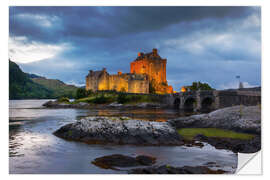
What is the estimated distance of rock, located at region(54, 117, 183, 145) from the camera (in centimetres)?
1245

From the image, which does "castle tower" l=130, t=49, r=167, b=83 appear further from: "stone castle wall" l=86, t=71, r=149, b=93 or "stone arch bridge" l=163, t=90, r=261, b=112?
"stone arch bridge" l=163, t=90, r=261, b=112

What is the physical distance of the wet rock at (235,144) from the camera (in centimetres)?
1015

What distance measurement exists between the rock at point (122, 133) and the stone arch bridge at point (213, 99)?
11.5 m

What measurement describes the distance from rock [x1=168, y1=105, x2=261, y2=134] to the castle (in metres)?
59.3

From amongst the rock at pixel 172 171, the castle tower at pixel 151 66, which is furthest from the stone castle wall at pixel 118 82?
the rock at pixel 172 171

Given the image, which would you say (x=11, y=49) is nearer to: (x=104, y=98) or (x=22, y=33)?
(x=22, y=33)

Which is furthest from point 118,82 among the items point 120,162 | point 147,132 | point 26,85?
point 120,162

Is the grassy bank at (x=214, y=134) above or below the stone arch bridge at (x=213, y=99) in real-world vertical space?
below

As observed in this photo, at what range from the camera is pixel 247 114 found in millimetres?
14938

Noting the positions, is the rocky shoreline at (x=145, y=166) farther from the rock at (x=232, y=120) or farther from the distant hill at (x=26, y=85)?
the distant hill at (x=26, y=85)
